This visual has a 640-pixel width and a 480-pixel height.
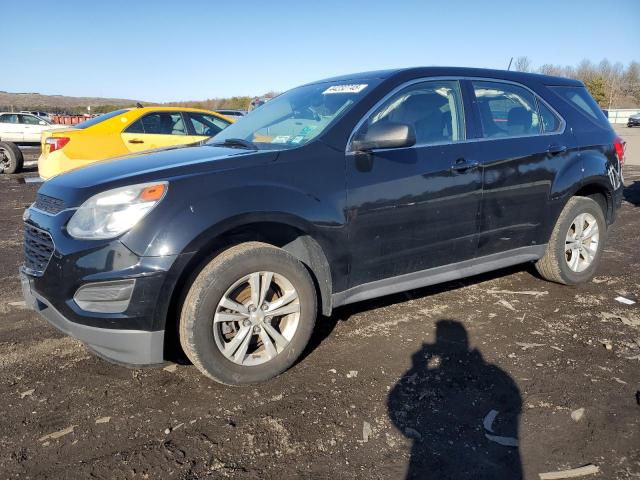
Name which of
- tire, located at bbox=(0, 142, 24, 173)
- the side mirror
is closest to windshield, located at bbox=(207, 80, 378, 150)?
the side mirror

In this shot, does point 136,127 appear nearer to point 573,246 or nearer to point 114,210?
point 114,210

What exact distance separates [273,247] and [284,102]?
162 cm

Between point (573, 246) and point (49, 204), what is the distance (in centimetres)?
415

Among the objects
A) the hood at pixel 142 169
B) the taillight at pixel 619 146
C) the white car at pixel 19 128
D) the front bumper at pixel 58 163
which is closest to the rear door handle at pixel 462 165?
the hood at pixel 142 169

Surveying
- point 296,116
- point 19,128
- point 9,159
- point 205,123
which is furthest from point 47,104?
point 296,116

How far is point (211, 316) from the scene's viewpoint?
272 cm

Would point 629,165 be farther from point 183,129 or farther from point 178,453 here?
point 178,453

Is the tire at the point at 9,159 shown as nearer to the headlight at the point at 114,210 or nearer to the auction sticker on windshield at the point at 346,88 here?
the auction sticker on windshield at the point at 346,88

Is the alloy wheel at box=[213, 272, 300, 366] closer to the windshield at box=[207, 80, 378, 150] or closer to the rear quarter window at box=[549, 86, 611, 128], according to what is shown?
the windshield at box=[207, 80, 378, 150]

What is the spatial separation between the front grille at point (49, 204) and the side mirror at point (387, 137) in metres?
1.72

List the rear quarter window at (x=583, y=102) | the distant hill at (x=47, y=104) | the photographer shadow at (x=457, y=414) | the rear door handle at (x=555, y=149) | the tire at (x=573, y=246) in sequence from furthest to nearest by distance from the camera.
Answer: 1. the distant hill at (x=47, y=104)
2. the rear quarter window at (x=583, y=102)
3. the tire at (x=573, y=246)
4. the rear door handle at (x=555, y=149)
5. the photographer shadow at (x=457, y=414)

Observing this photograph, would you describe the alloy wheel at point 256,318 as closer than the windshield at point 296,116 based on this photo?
Yes

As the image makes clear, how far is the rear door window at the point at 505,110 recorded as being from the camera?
384 centimetres

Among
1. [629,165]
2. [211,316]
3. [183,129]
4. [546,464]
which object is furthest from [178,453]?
[629,165]
